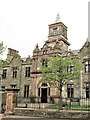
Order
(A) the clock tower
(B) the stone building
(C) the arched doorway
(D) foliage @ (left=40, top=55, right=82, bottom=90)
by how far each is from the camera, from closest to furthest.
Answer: (D) foliage @ (left=40, top=55, right=82, bottom=90) → (B) the stone building → (C) the arched doorway → (A) the clock tower

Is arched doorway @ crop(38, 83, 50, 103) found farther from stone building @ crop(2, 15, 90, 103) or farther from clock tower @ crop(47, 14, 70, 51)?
clock tower @ crop(47, 14, 70, 51)

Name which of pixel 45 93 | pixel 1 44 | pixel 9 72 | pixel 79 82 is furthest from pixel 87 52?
pixel 9 72

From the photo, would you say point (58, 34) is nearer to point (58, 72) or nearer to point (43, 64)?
point (43, 64)

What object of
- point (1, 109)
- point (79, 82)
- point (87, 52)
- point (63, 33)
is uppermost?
point (63, 33)

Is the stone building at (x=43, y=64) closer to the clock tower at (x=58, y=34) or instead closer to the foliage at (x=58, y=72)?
the clock tower at (x=58, y=34)

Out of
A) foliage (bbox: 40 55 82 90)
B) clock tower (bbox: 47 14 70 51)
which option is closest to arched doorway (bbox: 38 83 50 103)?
clock tower (bbox: 47 14 70 51)

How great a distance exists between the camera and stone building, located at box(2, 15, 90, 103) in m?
31.3

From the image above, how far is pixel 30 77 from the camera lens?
36.5 m

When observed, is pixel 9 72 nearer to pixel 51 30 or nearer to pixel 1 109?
pixel 51 30

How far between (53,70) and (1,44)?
682cm

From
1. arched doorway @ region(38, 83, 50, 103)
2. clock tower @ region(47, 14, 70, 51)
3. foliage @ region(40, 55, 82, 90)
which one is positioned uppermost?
clock tower @ region(47, 14, 70, 51)

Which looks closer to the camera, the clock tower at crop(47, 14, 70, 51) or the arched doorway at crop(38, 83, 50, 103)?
the arched doorway at crop(38, 83, 50, 103)

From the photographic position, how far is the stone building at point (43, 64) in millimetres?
31344

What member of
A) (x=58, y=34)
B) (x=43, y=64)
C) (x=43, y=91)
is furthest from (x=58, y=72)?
(x=58, y=34)
